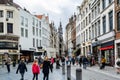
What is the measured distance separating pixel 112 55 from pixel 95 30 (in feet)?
46.6

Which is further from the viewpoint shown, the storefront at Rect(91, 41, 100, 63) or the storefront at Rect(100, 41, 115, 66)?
the storefront at Rect(91, 41, 100, 63)

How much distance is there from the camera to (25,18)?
247 feet

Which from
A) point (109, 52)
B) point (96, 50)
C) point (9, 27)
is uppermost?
point (9, 27)

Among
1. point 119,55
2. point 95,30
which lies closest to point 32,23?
point 95,30

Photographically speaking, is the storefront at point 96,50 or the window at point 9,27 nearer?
the storefront at point 96,50

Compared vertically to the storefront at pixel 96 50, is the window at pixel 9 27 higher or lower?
higher

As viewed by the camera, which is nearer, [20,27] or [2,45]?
[2,45]

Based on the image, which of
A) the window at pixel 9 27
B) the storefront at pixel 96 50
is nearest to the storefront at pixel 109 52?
the storefront at pixel 96 50

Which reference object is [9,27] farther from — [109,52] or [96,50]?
[109,52]

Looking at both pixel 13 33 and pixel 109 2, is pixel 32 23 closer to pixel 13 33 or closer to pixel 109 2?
pixel 13 33

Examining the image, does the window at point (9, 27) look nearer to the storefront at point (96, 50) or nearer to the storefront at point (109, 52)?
the storefront at point (96, 50)

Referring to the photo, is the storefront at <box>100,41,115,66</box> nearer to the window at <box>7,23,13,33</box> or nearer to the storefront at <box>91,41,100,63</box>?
the storefront at <box>91,41,100,63</box>

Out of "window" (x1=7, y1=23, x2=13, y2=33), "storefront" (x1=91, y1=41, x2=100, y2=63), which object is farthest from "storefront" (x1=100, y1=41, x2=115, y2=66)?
"window" (x1=7, y1=23, x2=13, y2=33)

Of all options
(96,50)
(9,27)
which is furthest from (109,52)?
(9,27)
